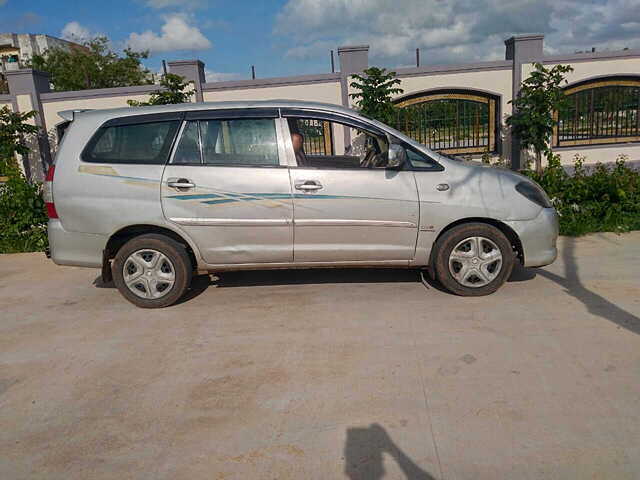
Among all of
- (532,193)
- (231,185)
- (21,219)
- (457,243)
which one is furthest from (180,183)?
(21,219)

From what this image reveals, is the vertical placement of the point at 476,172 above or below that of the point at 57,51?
below

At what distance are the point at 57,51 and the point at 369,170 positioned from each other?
28.6 meters

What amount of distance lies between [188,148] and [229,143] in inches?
14.8

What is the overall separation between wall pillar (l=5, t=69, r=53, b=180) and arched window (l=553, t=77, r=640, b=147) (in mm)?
13386

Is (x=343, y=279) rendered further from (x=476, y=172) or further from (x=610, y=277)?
(x=610, y=277)

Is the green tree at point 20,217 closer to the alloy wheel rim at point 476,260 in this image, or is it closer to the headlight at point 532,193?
the alloy wheel rim at point 476,260

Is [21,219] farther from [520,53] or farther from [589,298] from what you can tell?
[520,53]

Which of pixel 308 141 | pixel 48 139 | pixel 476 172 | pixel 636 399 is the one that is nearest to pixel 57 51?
pixel 48 139

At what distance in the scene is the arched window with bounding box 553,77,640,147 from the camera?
12648mm

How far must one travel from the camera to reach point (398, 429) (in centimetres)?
281

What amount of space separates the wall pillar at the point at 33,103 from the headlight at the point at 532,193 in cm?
1266

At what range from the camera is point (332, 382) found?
3340 mm

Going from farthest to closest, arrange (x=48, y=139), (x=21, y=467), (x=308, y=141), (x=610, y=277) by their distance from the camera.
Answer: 1. (x=48, y=139)
2. (x=308, y=141)
3. (x=610, y=277)
4. (x=21, y=467)

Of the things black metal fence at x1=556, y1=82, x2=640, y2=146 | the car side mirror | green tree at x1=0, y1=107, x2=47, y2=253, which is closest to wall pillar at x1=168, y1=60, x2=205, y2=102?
green tree at x1=0, y1=107, x2=47, y2=253
